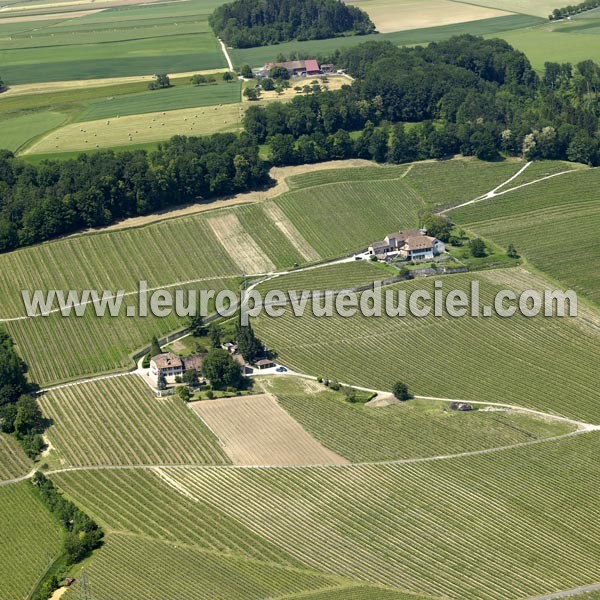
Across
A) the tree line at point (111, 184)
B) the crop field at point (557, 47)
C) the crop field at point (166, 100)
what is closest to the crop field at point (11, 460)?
the tree line at point (111, 184)

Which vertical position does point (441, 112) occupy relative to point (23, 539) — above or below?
above

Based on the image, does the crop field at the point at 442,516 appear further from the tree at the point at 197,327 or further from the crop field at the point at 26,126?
the crop field at the point at 26,126

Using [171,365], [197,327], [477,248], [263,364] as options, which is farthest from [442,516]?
[477,248]

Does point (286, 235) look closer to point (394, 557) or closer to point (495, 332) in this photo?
point (495, 332)

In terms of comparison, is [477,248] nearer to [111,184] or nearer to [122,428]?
[111,184]

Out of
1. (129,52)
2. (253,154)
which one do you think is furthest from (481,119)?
(129,52)
